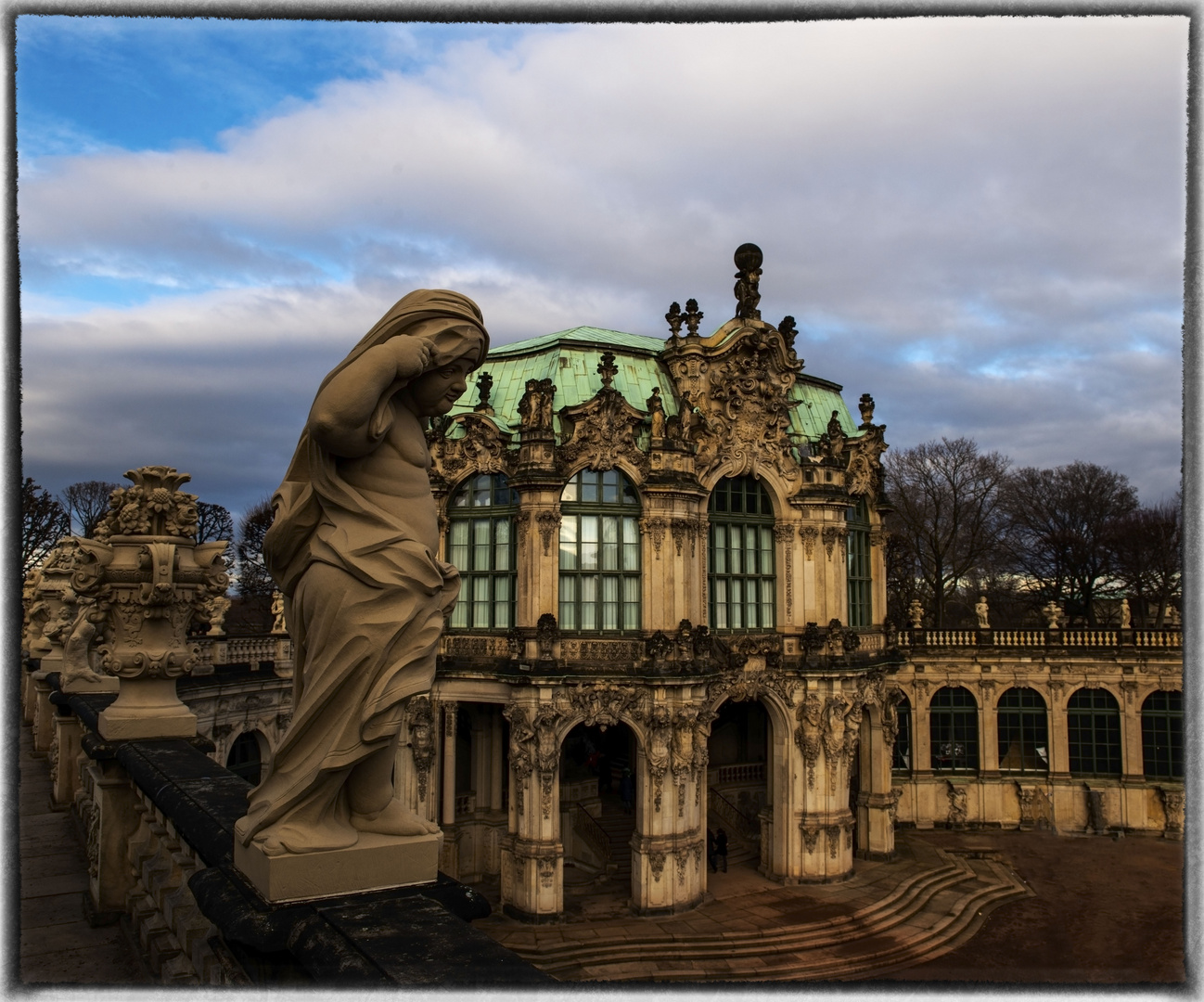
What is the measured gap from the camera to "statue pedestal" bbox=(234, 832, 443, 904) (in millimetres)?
4660

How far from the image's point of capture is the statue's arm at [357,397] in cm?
452

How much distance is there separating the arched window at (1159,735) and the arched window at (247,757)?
3365 centimetres

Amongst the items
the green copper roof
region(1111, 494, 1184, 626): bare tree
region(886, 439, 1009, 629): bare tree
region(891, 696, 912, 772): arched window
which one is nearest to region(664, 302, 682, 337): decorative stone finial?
the green copper roof

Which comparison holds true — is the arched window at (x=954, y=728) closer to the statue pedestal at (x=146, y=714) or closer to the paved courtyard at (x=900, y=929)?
the paved courtyard at (x=900, y=929)

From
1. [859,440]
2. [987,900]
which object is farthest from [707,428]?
[987,900]

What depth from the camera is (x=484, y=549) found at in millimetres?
28000

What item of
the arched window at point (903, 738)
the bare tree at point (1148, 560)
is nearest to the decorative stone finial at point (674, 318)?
the arched window at point (903, 738)

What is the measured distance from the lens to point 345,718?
4730mm

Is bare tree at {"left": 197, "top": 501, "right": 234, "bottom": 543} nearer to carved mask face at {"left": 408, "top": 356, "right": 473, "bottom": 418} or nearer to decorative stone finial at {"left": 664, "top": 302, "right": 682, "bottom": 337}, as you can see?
decorative stone finial at {"left": 664, "top": 302, "right": 682, "bottom": 337}

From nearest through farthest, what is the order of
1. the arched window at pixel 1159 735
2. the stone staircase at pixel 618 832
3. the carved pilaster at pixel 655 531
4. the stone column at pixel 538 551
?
1. the stone column at pixel 538 551
2. the carved pilaster at pixel 655 531
3. the stone staircase at pixel 618 832
4. the arched window at pixel 1159 735

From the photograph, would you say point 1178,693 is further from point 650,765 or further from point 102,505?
point 102,505

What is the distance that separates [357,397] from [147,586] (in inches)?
237

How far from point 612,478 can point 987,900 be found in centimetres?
1757

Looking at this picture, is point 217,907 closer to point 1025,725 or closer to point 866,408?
point 866,408
